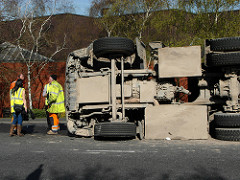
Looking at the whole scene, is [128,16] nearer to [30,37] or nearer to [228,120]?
[30,37]

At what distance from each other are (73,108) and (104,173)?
3.08 m

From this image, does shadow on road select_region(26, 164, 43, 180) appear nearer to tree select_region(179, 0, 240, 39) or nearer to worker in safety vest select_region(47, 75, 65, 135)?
worker in safety vest select_region(47, 75, 65, 135)

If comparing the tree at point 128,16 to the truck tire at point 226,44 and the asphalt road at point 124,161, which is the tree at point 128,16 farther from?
the asphalt road at point 124,161

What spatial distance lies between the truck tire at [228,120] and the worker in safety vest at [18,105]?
15.3ft

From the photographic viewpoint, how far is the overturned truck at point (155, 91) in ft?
17.1

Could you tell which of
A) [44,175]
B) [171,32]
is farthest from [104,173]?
[171,32]

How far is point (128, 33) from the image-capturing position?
57.7 feet

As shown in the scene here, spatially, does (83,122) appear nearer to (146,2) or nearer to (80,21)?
(146,2)

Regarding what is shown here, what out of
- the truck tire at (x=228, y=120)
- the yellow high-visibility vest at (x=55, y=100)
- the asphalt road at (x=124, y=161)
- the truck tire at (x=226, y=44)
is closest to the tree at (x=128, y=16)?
the yellow high-visibility vest at (x=55, y=100)

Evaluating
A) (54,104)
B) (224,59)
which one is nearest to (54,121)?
(54,104)

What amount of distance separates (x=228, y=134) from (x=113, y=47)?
287 cm

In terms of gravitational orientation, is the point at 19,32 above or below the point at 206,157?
above

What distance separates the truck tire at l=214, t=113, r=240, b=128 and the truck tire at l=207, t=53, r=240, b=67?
→ 99 centimetres

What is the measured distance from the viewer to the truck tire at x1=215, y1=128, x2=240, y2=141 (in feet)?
16.4
